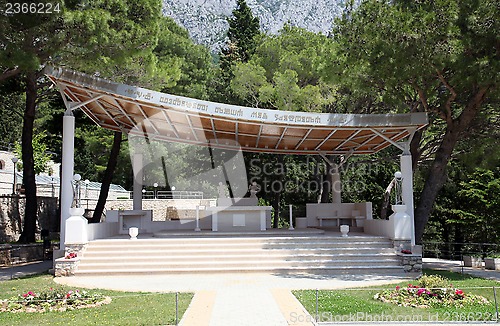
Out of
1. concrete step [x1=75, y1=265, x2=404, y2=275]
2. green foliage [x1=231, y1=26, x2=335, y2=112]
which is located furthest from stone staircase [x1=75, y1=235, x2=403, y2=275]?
green foliage [x1=231, y1=26, x2=335, y2=112]

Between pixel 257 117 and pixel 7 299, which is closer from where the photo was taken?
pixel 7 299

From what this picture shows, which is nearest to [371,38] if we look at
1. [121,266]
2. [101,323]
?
[121,266]

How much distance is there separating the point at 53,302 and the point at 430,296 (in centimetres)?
620

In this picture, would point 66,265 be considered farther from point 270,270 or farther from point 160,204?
point 160,204

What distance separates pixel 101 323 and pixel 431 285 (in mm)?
5466

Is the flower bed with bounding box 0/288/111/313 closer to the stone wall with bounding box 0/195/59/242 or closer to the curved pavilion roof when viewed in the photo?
the curved pavilion roof

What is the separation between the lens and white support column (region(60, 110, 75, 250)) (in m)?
12.7

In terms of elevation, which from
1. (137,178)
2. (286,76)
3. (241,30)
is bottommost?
(137,178)

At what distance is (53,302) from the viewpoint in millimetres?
7832

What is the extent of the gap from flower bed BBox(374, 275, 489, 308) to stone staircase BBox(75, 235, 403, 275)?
3.88 meters

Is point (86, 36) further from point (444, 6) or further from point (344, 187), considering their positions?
point (344, 187)

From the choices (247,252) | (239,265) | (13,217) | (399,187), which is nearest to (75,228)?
(239,265)

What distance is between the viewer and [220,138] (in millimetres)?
18188

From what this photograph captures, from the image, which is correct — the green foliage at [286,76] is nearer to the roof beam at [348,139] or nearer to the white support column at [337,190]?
the roof beam at [348,139]
